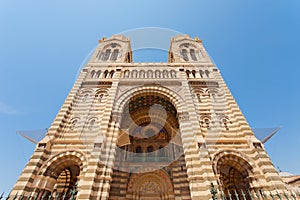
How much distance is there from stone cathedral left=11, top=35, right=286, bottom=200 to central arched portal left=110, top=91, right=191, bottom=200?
2.9 inches

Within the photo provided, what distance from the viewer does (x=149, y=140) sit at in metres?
15.8

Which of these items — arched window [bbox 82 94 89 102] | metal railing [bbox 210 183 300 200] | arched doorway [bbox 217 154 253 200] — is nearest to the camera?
metal railing [bbox 210 183 300 200]

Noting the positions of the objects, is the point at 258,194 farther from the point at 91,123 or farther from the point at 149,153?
the point at 91,123

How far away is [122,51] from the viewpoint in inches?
746

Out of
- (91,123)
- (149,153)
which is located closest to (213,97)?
(149,153)

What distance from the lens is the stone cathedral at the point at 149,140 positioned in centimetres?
816

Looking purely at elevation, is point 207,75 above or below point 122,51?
below

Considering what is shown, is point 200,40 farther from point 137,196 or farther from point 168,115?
point 137,196

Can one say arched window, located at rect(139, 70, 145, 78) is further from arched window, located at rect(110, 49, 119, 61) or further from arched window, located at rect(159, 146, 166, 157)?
arched window, located at rect(159, 146, 166, 157)

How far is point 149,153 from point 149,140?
1.36m

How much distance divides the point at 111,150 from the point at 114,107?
344 centimetres

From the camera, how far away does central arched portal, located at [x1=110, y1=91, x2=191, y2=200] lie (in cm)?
1212

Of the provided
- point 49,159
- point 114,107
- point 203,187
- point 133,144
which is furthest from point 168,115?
point 49,159

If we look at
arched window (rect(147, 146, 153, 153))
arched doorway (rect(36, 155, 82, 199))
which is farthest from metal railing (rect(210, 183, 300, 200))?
arched window (rect(147, 146, 153, 153))
